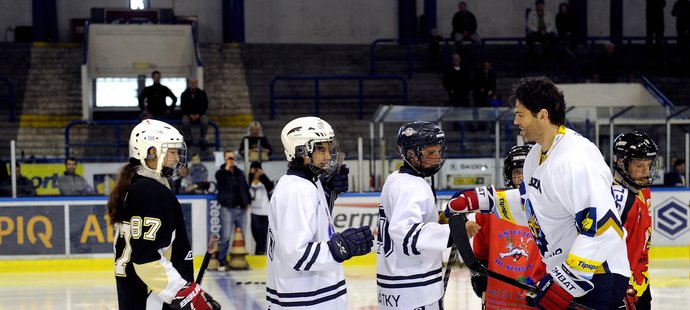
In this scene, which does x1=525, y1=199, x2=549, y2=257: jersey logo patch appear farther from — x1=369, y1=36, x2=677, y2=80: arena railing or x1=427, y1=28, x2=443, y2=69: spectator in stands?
x1=427, y1=28, x2=443, y2=69: spectator in stands

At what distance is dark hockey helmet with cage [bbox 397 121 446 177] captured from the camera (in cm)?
497

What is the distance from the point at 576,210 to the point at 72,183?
977 cm

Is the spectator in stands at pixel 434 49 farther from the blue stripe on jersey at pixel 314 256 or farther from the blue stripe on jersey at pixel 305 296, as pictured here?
the blue stripe on jersey at pixel 314 256

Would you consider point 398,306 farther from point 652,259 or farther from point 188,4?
point 188,4

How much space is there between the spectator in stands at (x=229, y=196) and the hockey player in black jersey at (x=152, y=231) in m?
7.56

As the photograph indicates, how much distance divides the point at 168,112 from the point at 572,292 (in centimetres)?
1397

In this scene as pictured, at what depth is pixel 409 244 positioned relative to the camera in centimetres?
477

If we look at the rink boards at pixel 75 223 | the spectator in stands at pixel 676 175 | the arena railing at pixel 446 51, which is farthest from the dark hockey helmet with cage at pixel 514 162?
the arena railing at pixel 446 51

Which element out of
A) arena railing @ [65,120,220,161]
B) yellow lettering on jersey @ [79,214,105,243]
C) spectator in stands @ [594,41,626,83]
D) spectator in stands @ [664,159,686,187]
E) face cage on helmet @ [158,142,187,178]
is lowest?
yellow lettering on jersey @ [79,214,105,243]

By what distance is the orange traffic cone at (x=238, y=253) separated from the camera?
488 inches

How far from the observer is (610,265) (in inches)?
157

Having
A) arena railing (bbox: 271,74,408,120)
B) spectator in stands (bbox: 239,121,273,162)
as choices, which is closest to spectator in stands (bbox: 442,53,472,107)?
arena railing (bbox: 271,74,408,120)

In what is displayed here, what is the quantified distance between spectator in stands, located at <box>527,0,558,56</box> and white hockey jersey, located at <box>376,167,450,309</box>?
53.0 ft

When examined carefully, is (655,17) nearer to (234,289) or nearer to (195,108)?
(195,108)
